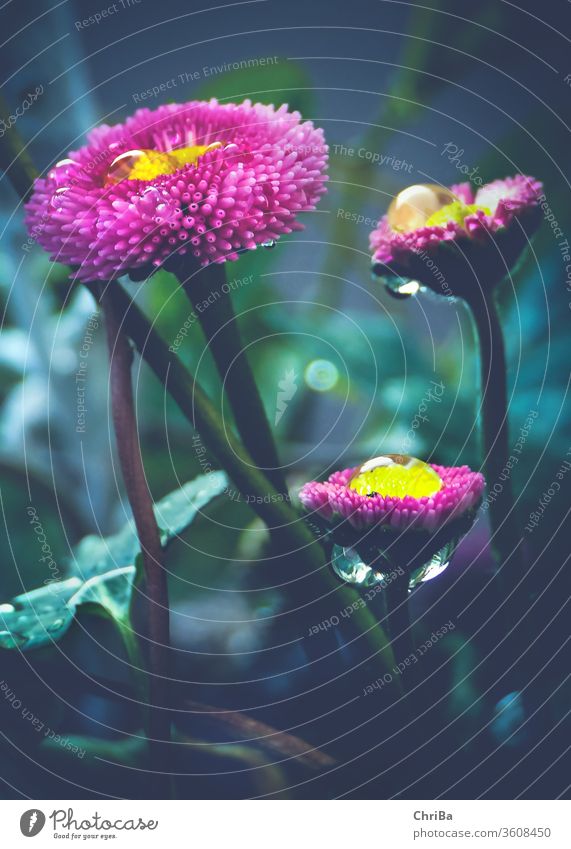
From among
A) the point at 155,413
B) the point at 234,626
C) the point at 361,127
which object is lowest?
the point at 234,626

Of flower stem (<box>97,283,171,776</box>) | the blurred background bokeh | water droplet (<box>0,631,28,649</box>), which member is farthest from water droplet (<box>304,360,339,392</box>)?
water droplet (<box>0,631,28,649</box>)

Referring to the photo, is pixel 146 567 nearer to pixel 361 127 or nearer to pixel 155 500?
pixel 155 500

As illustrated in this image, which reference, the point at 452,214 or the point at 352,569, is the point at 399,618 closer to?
the point at 352,569

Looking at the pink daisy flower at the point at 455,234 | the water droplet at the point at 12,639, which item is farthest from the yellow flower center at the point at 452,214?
the water droplet at the point at 12,639

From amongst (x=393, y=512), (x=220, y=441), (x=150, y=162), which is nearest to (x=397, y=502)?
(x=393, y=512)
